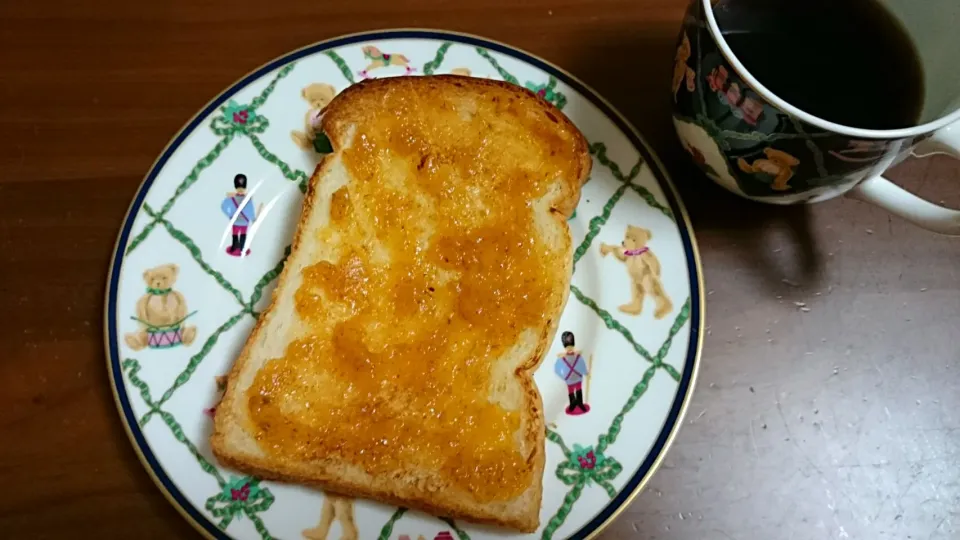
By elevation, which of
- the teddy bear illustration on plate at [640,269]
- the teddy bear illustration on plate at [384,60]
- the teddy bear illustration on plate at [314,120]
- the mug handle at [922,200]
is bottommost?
the teddy bear illustration on plate at [640,269]

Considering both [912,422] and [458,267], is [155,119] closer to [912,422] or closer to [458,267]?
[458,267]

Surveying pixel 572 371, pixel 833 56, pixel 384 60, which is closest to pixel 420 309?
pixel 572 371

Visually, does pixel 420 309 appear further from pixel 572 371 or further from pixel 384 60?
pixel 384 60

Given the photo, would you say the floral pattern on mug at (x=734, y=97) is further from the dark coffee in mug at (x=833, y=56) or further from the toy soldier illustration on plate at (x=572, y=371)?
the toy soldier illustration on plate at (x=572, y=371)

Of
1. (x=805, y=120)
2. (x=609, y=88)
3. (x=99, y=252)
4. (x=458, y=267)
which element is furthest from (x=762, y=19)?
(x=99, y=252)

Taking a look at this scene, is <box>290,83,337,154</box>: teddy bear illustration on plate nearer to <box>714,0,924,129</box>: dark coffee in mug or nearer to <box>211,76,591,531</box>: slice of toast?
<box>211,76,591,531</box>: slice of toast

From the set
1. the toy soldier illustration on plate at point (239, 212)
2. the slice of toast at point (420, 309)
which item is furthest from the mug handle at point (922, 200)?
the toy soldier illustration on plate at point (239, 212)
